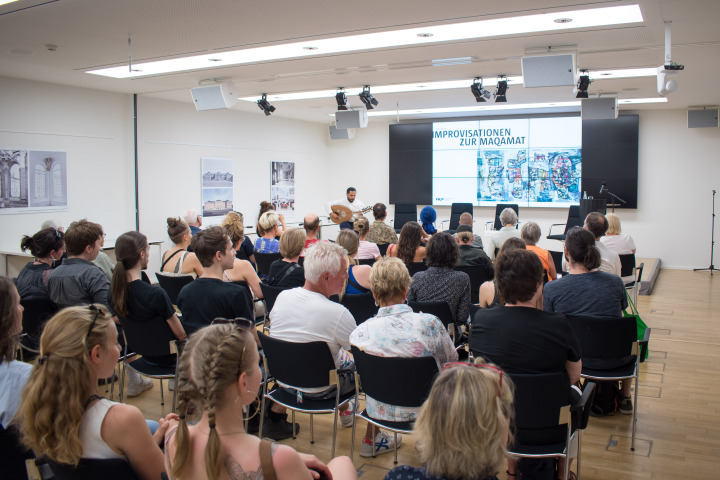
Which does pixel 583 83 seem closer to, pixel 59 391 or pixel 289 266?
pixel 289 266

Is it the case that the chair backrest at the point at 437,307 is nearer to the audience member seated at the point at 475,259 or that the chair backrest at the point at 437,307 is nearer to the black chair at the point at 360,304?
the black chair at the point at 360,304

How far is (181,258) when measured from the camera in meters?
5.17

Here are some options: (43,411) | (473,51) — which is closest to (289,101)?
(473,51)

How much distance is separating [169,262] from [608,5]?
4.35 m

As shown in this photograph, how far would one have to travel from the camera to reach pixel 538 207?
12461mm

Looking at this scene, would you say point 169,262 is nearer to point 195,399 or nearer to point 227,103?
point 227,103

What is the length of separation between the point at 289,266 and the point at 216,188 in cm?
673

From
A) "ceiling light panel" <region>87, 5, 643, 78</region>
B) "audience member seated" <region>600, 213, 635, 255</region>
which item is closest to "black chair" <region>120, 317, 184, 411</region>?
"ceiling light panel" <region>87, 5, 643, 78</region>

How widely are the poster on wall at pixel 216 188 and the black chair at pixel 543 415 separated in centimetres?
891

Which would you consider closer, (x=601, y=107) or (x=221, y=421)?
(x=221, y=421)

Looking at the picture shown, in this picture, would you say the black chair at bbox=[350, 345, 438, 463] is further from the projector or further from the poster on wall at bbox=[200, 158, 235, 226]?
the poster on wall at bbox=[200, 158, 235, 226]

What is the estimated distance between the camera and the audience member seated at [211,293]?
11.7 ft

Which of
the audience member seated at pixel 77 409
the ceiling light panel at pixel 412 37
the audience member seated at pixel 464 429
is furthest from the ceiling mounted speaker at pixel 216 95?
the audience member seated at pixel 464 429

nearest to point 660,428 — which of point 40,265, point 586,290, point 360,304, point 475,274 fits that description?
point 586,290
